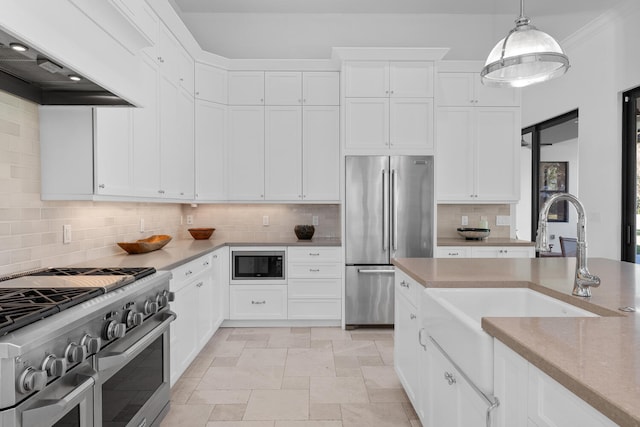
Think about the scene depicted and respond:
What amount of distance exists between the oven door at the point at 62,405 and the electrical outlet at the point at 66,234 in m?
1.27

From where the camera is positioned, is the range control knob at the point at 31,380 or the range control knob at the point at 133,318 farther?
the range control knob at the point at 133,318

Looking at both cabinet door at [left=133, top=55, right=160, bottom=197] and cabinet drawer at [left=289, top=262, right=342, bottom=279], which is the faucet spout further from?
cabinet drawer at [left=289, top=262, right=342, bottom=279]

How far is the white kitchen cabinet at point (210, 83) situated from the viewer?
159 inches

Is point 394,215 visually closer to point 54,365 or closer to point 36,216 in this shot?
point 36,216

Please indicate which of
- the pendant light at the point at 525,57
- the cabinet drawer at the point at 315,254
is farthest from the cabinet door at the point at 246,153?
the pendant light at the point at 525,57

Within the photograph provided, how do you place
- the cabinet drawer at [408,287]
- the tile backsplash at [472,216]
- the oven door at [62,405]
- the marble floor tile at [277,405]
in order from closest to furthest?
the oven door at [62,405] → the cabinet drawer at [408,287] → the marble floor tile at [277,405] → the tile backsplash at [472,216]

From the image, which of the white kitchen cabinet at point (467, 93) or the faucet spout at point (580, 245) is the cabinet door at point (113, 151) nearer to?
the faucet spout at point (580, 245)

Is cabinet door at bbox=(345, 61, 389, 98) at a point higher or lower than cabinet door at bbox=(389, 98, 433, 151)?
higher

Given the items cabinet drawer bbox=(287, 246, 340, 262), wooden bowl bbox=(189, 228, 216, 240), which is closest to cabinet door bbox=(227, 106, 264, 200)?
wooden bowl bbox=(189, 228, 216, 240)

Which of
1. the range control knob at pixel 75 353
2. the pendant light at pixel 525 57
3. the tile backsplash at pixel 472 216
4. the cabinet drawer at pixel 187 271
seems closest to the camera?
the range control knob at pixel 75 353

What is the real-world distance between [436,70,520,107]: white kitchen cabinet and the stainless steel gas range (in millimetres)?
3581

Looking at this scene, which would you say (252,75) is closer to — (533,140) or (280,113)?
(280,113)

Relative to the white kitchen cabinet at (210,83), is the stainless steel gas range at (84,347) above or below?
below

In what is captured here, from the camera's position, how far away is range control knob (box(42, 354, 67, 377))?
1.19 m
